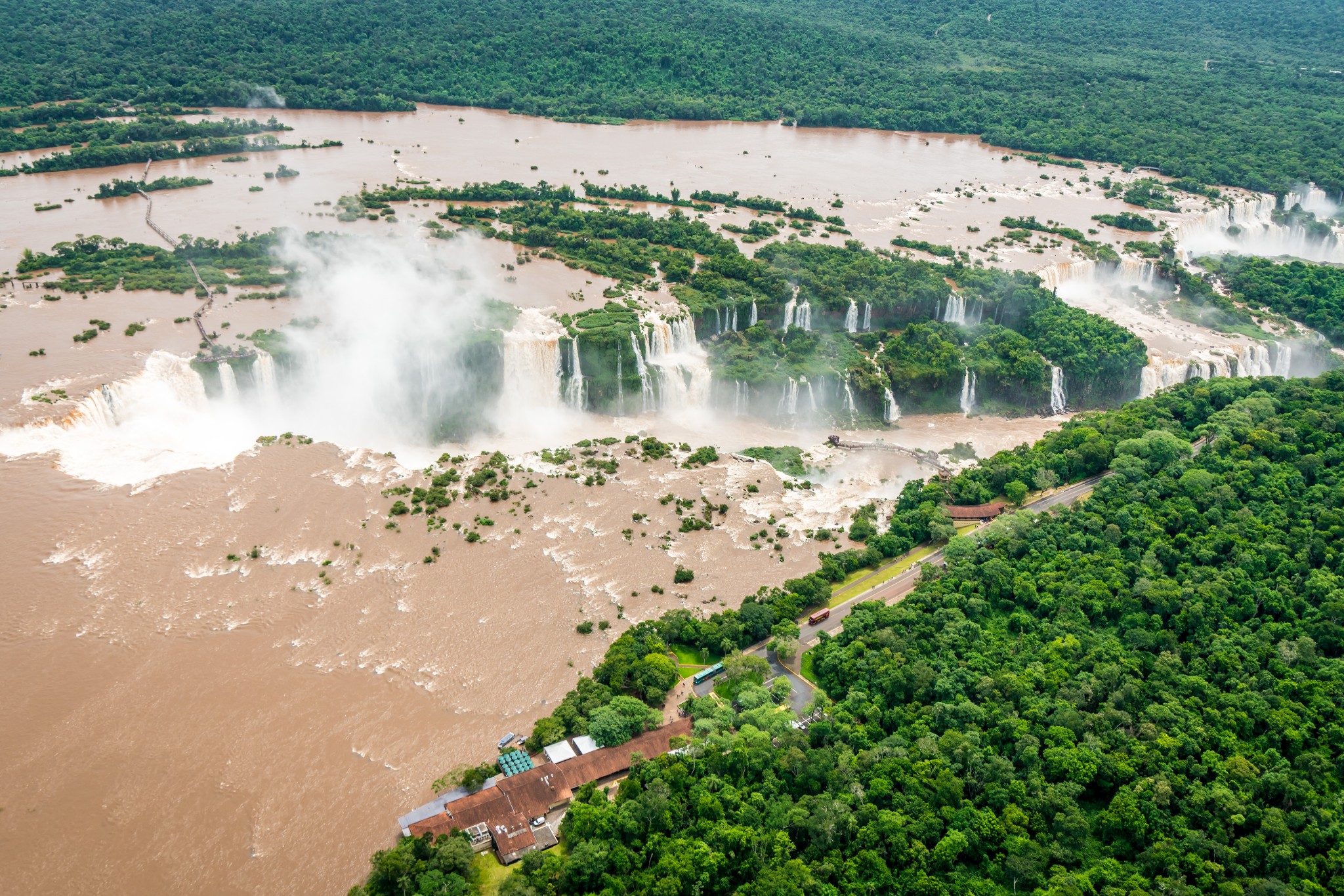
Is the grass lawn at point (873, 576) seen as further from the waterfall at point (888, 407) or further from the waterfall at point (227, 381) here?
the waterfall at point (227, 381)

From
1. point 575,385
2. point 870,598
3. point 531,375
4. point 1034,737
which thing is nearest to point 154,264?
point 531,375

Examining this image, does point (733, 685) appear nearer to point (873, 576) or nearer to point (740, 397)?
point (873, 576)

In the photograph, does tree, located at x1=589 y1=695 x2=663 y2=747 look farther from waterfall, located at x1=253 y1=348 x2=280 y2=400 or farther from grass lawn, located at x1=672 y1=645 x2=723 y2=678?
waterfall, located at x1=253 y1=348 x2=280 y2=400

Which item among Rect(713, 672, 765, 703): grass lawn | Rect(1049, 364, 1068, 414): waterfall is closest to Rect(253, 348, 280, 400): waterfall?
Rect(713, 672, 765, 703): grass lawn

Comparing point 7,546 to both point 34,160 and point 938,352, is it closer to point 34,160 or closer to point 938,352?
point 938,352

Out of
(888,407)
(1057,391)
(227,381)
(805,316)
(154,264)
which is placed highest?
(154,264)
